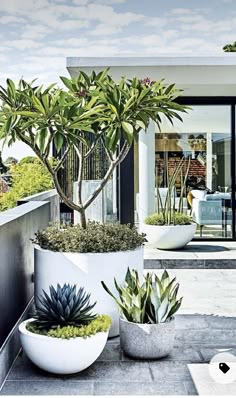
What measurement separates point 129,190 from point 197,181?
46.8 inches

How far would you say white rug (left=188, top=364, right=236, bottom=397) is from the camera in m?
3.28

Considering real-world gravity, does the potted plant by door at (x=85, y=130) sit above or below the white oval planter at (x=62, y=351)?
above

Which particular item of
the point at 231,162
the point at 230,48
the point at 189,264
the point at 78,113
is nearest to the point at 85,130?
the point at 78,113

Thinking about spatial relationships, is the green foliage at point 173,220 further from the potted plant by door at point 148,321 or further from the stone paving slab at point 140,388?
the stone paving slab at point 140,388

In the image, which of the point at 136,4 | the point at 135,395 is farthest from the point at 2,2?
the point at 135,395

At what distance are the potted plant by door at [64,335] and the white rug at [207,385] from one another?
66 centimetres

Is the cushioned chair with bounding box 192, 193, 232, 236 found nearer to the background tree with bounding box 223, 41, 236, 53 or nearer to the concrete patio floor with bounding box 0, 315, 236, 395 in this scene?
the concrete patio floor with bounding box 0, 315, 236, 395

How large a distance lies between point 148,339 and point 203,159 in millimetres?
5765

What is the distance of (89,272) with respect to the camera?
13.5 feet

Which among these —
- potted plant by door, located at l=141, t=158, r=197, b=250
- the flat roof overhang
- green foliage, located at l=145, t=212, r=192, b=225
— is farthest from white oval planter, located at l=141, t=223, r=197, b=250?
the flat roof overhang

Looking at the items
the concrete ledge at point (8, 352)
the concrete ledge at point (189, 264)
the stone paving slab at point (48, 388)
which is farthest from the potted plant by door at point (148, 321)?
the concrete ledge at point (189, 264)

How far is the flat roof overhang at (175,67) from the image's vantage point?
7.60 metres

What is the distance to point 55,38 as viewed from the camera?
12.4 meters

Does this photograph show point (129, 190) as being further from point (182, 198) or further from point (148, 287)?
point (148, 287)
